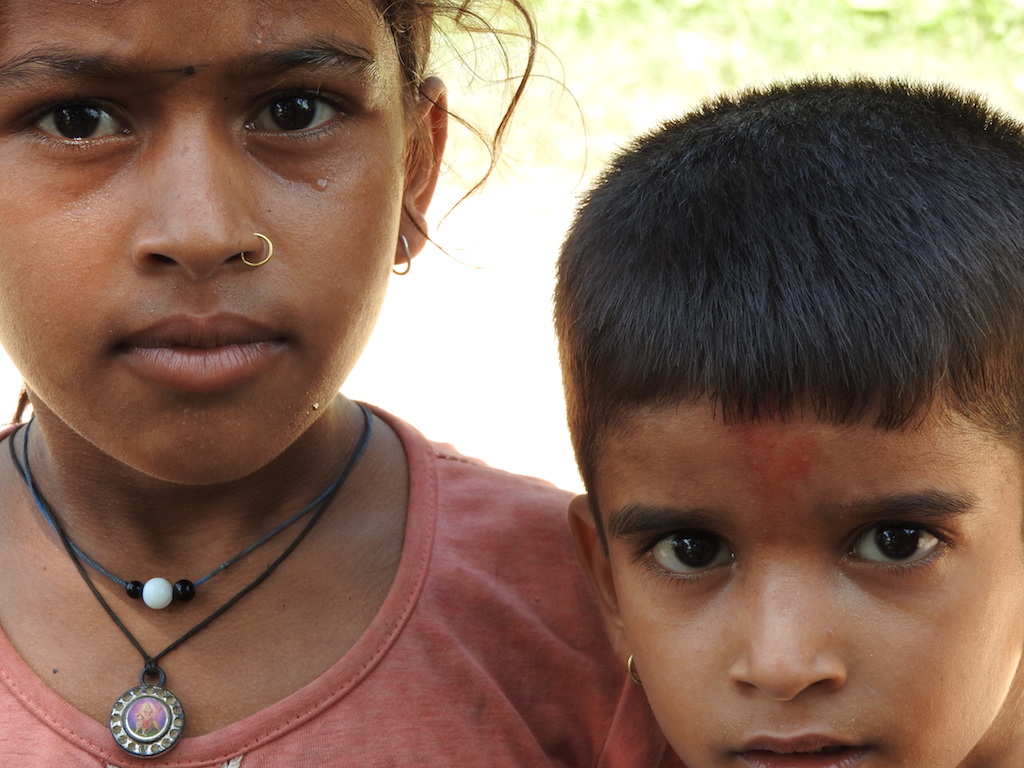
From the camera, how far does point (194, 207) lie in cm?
174

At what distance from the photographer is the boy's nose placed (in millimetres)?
1692

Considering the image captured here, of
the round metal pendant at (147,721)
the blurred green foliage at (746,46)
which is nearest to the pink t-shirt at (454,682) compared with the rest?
the round metal pendant at (147,721)

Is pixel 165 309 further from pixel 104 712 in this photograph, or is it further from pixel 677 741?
pixel 677 741

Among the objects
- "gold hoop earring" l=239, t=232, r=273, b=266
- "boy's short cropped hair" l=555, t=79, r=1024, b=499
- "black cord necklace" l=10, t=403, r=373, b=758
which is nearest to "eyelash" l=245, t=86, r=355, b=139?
"gold hoop earring" l=239, t=232, r=273, b=266

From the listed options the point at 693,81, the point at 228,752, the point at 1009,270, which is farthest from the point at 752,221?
the point at 693,81

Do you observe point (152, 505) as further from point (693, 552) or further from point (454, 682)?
point (693, 552)

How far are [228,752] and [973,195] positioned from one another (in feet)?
4.03

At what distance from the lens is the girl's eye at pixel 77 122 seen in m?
1.81

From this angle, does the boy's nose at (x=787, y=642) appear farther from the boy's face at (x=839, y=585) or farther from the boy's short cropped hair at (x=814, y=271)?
the boy's short cropped hair at (x=814, y=271)

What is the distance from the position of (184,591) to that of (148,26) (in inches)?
31.2

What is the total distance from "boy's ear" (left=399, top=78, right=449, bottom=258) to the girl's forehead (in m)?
0.44

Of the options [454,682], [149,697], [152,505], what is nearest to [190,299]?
[152,505]

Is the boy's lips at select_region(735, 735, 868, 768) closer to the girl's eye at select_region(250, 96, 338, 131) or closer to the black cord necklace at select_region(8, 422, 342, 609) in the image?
the black cord necklace at select_region(8, 422, 342, 609)

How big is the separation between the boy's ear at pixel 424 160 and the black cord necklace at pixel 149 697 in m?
0.49
